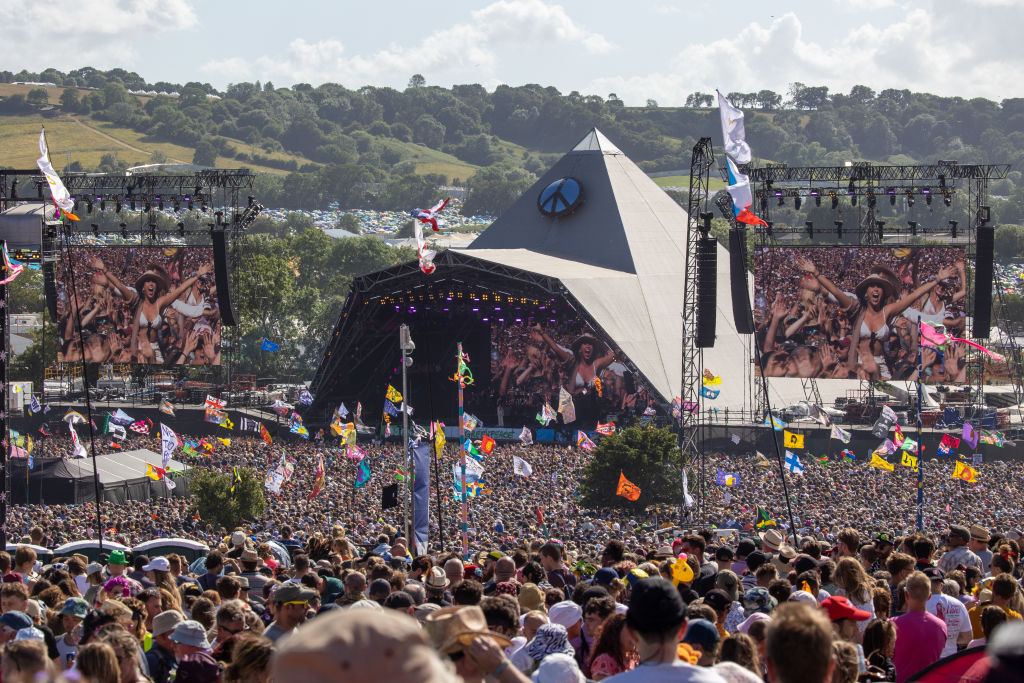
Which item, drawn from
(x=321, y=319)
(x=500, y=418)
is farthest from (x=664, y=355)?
(x=321, y=319)

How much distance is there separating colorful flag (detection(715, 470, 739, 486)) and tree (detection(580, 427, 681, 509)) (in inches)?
48.8

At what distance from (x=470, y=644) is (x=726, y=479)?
32556mm

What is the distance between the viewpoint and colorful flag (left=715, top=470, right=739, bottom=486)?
36.9 m

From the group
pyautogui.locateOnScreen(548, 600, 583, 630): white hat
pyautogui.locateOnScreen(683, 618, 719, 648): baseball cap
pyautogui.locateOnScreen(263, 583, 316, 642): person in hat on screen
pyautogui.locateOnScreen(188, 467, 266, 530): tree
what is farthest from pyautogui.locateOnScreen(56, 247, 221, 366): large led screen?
pyautogui.locateOnScreen(683, 618, 719, 648): baseball cap

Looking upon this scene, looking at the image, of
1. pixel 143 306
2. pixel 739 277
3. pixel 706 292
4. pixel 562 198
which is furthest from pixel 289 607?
pixel 562 198

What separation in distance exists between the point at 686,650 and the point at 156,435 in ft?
166

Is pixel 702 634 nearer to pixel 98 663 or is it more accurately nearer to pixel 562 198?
pixel 98 663

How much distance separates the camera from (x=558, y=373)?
54.1 metres

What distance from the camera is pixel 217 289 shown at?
5222cm

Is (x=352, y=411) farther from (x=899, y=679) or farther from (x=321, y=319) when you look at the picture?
(x=899, y=679)

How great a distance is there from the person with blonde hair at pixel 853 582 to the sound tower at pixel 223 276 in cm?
4369

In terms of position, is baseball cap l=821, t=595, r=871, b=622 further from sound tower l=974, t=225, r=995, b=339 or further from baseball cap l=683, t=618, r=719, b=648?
sound tower l=974, t=225, r=995, b=339

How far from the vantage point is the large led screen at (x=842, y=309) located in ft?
155

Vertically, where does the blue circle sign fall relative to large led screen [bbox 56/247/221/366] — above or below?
above
